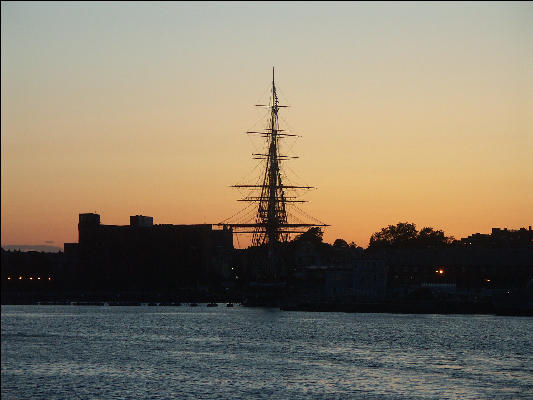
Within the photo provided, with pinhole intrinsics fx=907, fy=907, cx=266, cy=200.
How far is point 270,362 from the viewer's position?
55688 mm

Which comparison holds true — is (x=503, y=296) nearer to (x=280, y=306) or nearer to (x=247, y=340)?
(x=280, y=306)

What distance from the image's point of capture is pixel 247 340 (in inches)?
2933

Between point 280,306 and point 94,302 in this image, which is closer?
point 280,306

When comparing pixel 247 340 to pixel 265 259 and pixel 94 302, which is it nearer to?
pixel 265 259

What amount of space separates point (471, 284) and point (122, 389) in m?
109

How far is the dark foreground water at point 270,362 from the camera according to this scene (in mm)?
42125

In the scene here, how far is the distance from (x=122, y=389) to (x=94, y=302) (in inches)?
5610

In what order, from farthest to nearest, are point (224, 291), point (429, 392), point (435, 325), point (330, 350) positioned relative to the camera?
point (224, 291) → point (435, 325) → point (330, 350) → point (429, 392)

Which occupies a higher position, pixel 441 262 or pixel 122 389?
pixel 441 262

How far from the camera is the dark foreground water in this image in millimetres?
42125

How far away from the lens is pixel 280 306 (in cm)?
14512

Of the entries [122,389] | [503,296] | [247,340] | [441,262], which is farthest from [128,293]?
[122,389]

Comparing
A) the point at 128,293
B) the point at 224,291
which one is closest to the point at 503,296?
the point at 224,291

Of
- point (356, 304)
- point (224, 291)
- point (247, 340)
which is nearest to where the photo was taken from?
point (247, 340)
